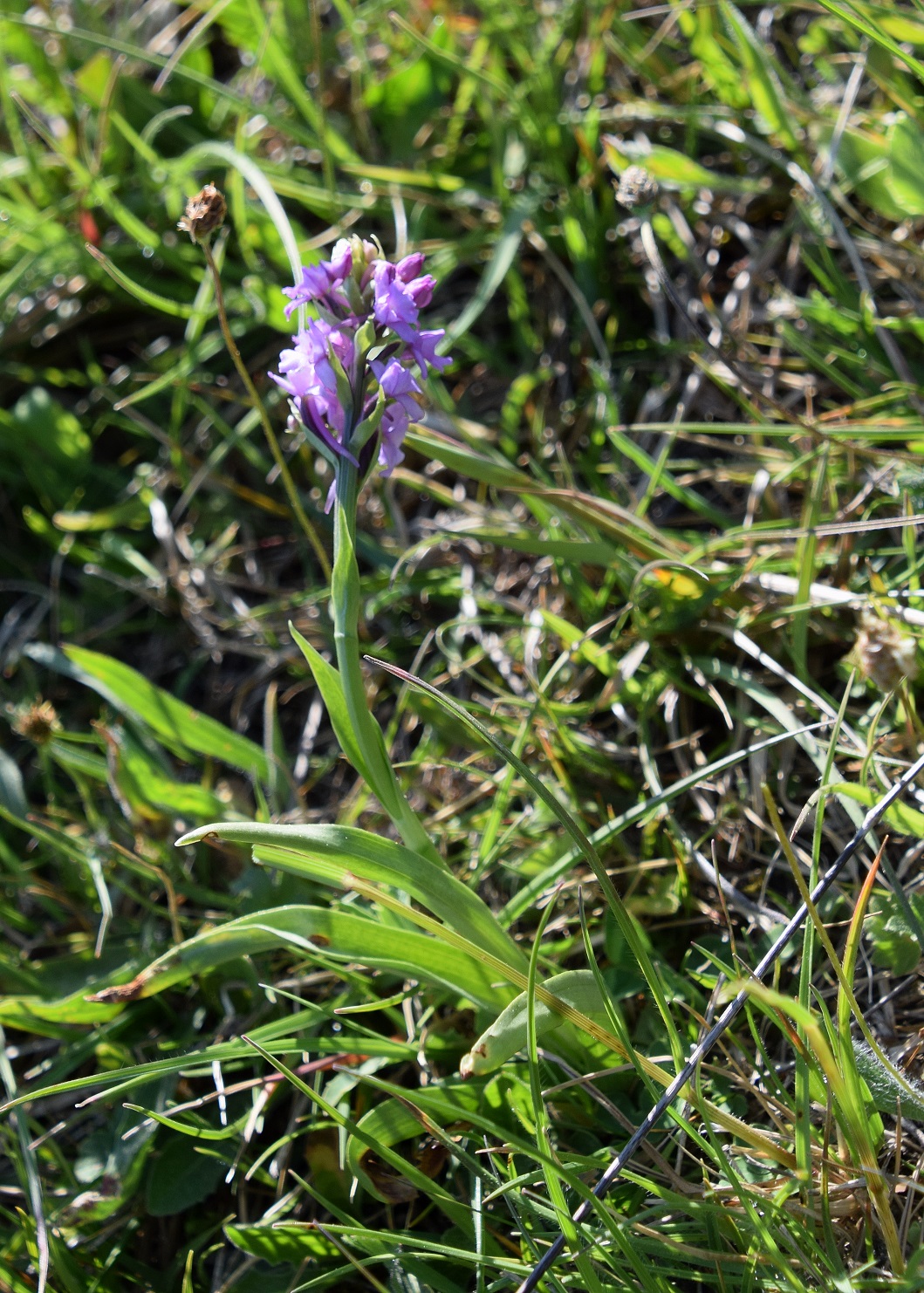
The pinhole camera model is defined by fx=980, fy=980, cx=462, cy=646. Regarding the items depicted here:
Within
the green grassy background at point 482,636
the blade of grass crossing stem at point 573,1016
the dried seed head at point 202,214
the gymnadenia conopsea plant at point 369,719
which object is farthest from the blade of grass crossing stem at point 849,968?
the dried seed head at point 202,214

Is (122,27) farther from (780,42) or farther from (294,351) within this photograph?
(294,351)

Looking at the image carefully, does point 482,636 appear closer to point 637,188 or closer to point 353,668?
point 353,668

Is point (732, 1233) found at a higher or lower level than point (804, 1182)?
lower

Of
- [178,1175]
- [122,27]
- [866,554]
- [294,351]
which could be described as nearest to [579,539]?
[866,554]

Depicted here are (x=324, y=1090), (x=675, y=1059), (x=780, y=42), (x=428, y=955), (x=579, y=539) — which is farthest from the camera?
(x=780, y=42)

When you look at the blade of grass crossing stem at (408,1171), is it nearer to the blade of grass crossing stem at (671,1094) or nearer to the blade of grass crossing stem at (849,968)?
the blade of grass crossing stem at (671,1094)
